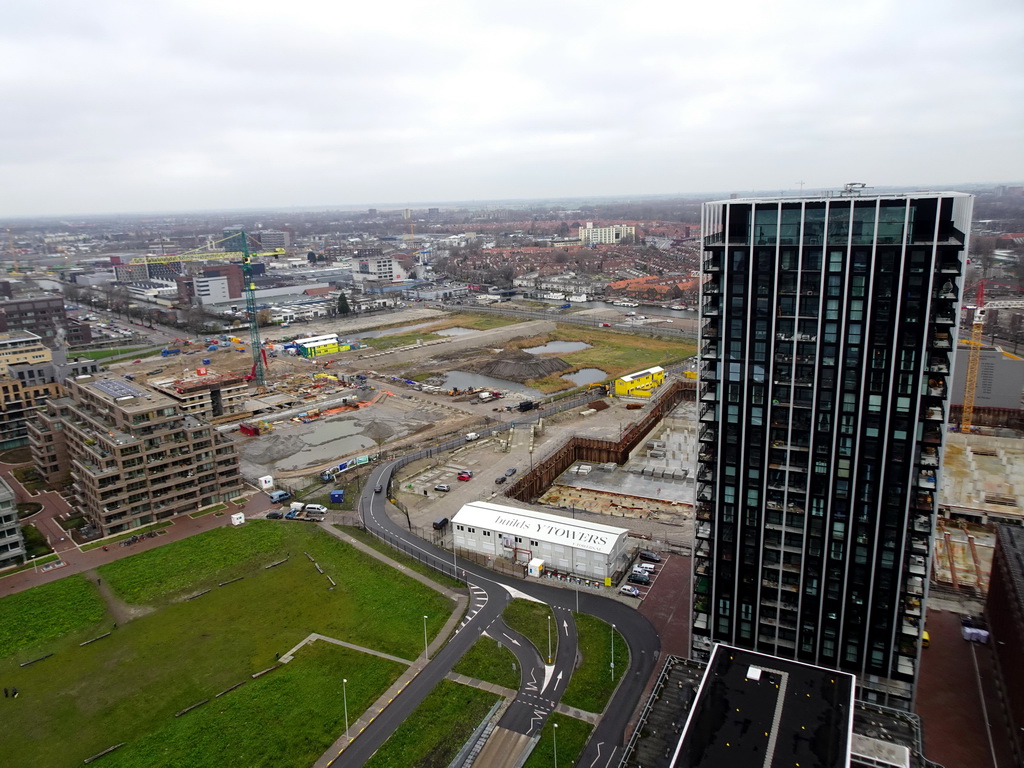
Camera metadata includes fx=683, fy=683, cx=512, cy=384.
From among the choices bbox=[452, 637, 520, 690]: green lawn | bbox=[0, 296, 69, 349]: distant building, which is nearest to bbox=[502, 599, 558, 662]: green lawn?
bbox=[452, 637, 520, 690]: green lawn

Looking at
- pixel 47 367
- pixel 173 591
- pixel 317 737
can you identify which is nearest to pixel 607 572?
pixel 317 737

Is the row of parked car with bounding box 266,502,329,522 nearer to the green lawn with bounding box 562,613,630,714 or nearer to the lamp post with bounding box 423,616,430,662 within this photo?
the lamp post with bounding box 423,616,430,662

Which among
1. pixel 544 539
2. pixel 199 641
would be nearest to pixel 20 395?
pixel 199 641

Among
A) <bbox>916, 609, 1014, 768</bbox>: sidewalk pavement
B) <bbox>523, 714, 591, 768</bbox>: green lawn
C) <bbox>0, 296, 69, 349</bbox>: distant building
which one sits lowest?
<bbox>916, 609, 1014, 768</bbox>: sidewalk pavement

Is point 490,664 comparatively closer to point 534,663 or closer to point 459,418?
point 534,663

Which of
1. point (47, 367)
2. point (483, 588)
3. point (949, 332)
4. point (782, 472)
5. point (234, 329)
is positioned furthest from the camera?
point (234, 329)

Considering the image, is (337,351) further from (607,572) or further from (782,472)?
(782,472)

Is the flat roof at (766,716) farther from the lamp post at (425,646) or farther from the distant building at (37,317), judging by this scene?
the distant building at (37,317)
